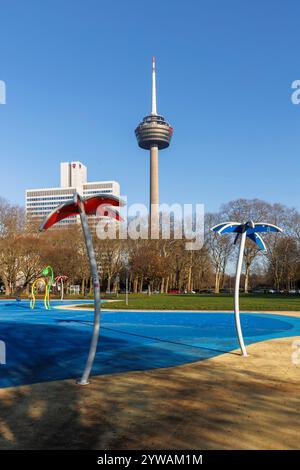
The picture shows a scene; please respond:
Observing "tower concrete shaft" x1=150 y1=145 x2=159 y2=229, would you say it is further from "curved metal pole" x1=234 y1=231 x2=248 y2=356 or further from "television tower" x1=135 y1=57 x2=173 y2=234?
"curved metal pole" x1=234 y1=231 x2=248 y2=356

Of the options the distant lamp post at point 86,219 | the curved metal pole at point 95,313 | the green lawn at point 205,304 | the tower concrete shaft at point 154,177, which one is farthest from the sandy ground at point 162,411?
Answer: the tower concrete shaft at point 154,177

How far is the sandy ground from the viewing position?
5453 millimetres

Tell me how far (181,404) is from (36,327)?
1432 centimetres

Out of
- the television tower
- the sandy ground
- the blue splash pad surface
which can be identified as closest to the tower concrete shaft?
the television tower

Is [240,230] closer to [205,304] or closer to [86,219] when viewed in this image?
[86,219]

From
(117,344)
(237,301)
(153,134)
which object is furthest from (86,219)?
(153,134)

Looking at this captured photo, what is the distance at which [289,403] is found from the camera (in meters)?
7.19

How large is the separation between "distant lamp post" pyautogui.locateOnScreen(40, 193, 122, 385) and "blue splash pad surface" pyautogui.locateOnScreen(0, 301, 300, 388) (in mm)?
1126

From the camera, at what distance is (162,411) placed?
22.2ft

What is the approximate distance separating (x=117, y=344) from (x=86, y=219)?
683 cm

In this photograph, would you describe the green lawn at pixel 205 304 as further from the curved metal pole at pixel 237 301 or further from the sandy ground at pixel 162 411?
the sandy ground at pixel 162 411

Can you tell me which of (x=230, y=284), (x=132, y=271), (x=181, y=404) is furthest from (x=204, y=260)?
(x=181, y=404)

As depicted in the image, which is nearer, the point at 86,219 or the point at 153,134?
the point at 86,219
